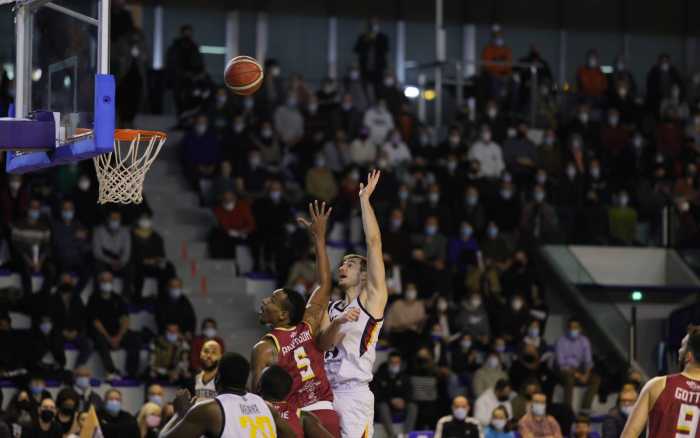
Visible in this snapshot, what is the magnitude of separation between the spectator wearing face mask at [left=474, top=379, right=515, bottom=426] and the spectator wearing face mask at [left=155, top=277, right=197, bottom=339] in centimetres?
385

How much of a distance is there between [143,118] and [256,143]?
6.68 feet

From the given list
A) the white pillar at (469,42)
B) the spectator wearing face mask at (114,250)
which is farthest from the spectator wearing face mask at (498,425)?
the white pillar at (469,42)

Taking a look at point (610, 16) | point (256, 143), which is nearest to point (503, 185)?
point (256, 143)

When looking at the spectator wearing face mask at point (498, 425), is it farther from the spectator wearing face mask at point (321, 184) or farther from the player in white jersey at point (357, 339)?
the player in white jersey at point (357, 339)

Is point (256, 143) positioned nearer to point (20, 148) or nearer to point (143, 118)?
point (143, 118)

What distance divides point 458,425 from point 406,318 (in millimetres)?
2984

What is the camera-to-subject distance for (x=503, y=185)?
22.5 metres

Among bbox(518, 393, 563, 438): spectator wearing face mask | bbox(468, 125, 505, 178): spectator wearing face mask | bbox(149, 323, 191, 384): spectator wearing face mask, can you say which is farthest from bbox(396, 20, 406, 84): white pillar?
bbox(518, 393, 563, 438): spectator wearing face mask

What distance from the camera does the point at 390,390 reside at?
18.4 m

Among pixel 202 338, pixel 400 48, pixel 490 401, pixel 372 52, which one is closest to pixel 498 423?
pixel 490 401

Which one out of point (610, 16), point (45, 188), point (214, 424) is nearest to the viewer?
point (214, 424)

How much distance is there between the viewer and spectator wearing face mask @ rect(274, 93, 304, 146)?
2311 cm

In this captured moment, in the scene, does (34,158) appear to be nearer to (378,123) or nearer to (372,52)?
(378,123)

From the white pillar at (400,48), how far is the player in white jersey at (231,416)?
20.9 m
